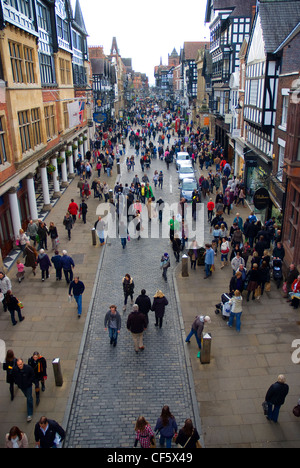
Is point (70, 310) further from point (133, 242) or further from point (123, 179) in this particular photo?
point (123, 179)

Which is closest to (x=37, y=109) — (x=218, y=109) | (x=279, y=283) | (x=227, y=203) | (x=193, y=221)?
(x=193, y=221)

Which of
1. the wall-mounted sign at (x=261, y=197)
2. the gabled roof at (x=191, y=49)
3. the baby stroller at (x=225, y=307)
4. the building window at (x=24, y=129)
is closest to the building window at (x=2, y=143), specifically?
the building window at (x=24, y=129)

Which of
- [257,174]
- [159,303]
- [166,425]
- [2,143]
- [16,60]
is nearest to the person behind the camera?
[166,425]

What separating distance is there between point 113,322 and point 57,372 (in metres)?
1.94

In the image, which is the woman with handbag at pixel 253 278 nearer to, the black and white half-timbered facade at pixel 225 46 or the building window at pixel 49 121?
the building window at pixel 49 121

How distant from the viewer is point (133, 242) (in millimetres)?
18234

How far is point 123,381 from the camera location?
370 inches

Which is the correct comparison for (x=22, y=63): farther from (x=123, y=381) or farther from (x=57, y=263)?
(x=123, y=381)

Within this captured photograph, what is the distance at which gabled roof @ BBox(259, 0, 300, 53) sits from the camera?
1775 centimetres

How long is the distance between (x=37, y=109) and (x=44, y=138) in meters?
1.69

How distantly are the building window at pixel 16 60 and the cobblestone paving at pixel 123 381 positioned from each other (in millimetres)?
9743

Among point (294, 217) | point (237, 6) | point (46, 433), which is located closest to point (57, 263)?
point (46, 433)

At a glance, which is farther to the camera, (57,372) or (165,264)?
(165,264)

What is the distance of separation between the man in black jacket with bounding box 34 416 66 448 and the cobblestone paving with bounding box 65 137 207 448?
3.00 ft
